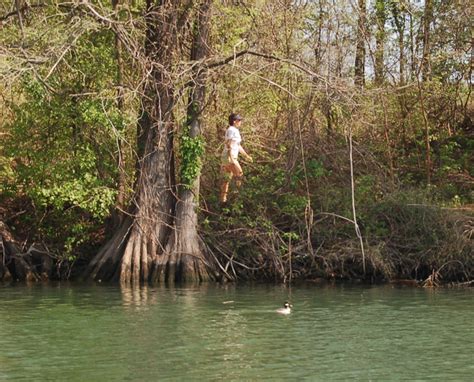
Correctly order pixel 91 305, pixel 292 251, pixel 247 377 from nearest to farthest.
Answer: pixel 247 377, pixel 91 305, pixel 292 251

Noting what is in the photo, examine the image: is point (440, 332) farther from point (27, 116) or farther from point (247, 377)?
point (27, 116)

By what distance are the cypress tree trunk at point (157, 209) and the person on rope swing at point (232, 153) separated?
3.06 ft

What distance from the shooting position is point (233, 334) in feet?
52.2

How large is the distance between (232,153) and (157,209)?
2272 mm

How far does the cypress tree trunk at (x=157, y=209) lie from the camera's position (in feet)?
72.6

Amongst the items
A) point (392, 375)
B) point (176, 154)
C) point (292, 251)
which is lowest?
point (392, 375)

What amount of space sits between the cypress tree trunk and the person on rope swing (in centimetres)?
93

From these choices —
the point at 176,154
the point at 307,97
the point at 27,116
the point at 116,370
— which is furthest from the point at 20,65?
the point at 116,370

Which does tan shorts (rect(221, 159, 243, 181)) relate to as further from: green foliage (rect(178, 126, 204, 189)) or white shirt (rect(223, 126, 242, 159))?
green foliage (rect(178, 126, 204, 189))

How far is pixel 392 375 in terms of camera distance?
42.7ft

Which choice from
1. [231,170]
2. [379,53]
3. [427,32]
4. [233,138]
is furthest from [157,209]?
[427,32]

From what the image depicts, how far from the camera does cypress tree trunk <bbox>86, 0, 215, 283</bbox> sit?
2212cm

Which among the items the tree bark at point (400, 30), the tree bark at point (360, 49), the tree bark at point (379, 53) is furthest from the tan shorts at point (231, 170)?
the tree bark at point (400, 30)

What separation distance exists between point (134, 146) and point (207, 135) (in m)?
1.75
